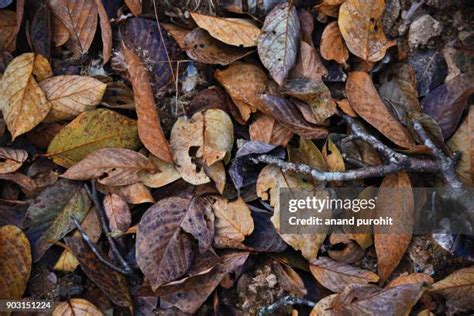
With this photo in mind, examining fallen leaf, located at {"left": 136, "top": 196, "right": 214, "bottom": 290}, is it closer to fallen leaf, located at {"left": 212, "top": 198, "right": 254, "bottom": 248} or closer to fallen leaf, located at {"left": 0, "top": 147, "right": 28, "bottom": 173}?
fallen leaf, located at {"left": 212, "top": 198, "right": 254, "bottom": 248}

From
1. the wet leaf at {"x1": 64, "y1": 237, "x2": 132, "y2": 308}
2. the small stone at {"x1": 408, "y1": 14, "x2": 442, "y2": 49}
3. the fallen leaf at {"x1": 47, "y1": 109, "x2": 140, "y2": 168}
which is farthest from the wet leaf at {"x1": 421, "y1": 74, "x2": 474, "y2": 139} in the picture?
the wet leaf at {"x1": 64, "y1": 237, "x2": 132, "y2": 308}

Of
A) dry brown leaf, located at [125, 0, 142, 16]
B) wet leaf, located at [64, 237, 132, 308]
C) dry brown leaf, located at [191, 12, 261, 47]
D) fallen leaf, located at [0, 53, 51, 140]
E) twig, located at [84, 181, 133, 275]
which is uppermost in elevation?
dry brown leaf, located at [125, 0, 142, 16]

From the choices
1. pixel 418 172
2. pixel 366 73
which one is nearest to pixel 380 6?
pixel 366 73

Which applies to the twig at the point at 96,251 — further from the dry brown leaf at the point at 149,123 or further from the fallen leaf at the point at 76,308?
the dry brown leaf at the point at 149,123

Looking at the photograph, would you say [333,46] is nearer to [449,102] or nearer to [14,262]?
[449,102]

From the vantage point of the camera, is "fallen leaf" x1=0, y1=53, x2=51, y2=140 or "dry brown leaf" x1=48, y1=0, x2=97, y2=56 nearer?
"fallen leaf" x1=0, y1=53, x2=51, y2=140

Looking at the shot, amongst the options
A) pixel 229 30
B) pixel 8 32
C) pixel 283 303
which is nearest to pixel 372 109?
pixel 229 30

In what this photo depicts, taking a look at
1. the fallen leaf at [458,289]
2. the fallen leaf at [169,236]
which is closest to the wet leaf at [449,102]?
the fallen leaf at [458,289]
